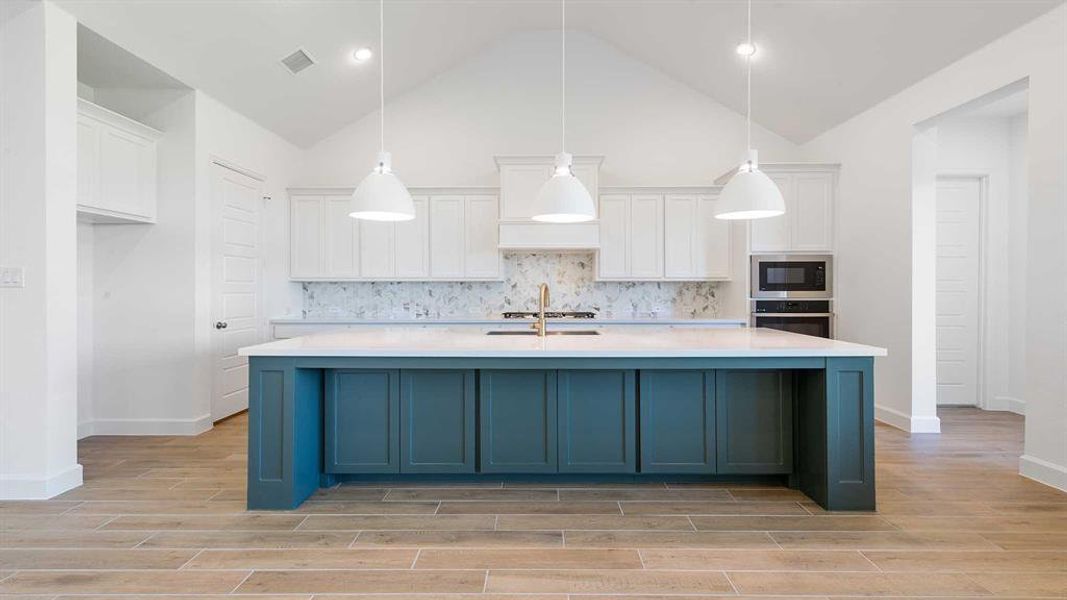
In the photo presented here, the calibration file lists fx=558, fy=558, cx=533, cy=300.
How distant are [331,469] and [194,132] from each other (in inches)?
123

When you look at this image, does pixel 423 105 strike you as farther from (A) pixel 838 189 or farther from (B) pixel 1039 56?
(B) pixel 1039 56

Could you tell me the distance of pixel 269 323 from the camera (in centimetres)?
573

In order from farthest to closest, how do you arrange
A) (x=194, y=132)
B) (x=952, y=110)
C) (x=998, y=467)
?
(x=194, y=132), (x=952, y=110), (x=998, y=467)

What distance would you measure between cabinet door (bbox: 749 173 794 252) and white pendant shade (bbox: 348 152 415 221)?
3797 millimetres

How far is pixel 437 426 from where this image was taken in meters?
3.31

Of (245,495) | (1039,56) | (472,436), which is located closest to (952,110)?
(1039,56)

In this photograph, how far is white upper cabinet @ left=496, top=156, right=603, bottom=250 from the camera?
19.0 feet

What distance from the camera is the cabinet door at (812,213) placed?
5.68 meters

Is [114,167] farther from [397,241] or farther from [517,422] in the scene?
[517,422]

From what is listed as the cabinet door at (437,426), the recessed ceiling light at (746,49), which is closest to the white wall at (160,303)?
the cabinet door at (437,426)

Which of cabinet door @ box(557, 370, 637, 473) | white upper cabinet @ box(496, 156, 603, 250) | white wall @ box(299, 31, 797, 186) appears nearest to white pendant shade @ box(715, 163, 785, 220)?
cabinet door @ box(557, 370, 637, 473)

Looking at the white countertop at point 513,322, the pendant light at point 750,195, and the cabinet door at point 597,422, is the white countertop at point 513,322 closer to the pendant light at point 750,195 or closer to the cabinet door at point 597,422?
the cabinet door at point 597,422

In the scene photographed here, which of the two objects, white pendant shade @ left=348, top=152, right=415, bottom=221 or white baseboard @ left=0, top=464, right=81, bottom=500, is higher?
white pendant shade @ left=348, top=152, right=415, bottom=221

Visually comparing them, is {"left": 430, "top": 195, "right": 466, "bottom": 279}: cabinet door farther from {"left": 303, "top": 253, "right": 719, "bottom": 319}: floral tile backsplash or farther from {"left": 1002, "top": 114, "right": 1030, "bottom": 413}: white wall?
{"left": 1002, "top": 114, "right": 1030, "bottom": 413}: white wall
